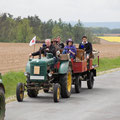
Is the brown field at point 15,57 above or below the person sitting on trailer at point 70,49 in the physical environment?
below

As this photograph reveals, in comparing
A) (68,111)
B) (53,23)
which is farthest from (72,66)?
(53,23)

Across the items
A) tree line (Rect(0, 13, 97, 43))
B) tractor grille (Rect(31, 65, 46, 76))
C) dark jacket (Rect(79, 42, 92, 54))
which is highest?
dark jacket (Rect(79, 42, 92, 54))

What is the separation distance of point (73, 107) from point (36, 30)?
105m

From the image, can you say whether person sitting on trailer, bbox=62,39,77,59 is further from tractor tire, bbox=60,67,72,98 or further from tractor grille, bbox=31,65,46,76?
tractor grille, bbox=31,65,46,76

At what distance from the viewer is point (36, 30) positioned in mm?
118375

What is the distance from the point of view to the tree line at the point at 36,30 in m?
105

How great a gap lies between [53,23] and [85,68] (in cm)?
10936

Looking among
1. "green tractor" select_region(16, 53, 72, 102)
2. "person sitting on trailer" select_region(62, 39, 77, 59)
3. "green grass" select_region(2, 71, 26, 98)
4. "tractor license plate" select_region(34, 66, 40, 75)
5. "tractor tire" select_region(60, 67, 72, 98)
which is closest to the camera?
"green tractor" select_region(16, 53, 72, 102)

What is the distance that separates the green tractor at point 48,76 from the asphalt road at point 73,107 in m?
0.31

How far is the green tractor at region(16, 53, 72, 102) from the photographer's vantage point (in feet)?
50.8

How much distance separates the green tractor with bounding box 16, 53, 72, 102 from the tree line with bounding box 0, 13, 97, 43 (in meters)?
84.4

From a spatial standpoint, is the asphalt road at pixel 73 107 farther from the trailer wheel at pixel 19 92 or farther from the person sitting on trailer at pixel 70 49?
the person sitting on trailer at pixel 70 49

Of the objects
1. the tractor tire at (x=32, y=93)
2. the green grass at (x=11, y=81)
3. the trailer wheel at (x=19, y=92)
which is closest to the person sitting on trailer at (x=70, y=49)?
the tractor tire at (x=32, y=93)

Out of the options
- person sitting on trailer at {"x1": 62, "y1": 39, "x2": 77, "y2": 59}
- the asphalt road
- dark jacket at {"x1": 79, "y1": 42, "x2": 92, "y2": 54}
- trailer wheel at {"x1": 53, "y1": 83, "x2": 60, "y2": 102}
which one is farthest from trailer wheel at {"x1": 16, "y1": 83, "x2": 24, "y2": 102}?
dark jacket at {"x1": 79, "y1": 42, "x2": 92, "y2": 54}
